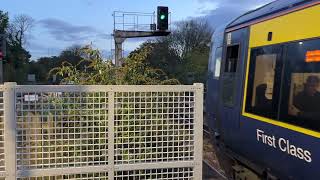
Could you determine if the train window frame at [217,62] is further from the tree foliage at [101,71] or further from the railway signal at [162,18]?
the railway signal at [162,18]

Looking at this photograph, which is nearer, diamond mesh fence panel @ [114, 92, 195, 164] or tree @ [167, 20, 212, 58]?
diamond mesh fence panel @ [114, 92, 195, 164]

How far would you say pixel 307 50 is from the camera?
494 centimetres

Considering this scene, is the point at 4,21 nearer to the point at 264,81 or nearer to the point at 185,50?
the point at 185,50

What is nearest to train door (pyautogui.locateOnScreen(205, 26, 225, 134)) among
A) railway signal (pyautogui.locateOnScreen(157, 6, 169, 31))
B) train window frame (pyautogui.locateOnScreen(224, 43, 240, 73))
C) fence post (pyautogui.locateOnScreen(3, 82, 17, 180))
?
train window frame (pyautogui.locateOnScreen(224, 43, 240, 73))

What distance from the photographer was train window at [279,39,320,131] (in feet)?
15.5

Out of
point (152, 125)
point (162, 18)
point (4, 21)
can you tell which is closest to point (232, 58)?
point (152, 125)

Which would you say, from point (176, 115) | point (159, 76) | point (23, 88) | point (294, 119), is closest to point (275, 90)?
point (294, 119)

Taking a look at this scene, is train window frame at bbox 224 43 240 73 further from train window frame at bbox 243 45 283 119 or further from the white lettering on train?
the white lettering on train

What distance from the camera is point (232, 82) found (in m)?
7.51

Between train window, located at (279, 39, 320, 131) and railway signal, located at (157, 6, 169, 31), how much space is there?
1923 cm

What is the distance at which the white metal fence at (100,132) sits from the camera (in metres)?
4.61

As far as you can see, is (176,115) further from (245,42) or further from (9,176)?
(245,42)

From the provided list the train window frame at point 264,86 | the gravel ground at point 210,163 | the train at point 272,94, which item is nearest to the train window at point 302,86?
the train at point 272,94

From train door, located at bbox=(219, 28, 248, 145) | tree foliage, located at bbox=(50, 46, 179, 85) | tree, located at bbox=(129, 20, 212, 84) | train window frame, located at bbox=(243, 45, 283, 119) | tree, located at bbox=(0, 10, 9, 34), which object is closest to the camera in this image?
train window frame, located at bbox=(243, 45, 283, 119)
